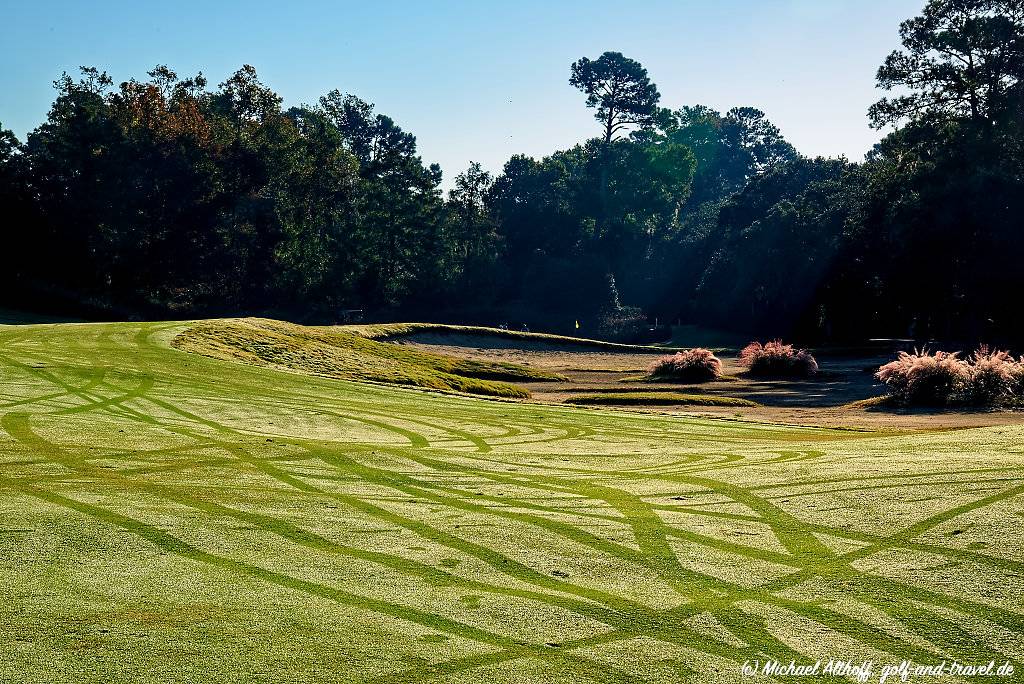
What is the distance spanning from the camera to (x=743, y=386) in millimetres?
35844

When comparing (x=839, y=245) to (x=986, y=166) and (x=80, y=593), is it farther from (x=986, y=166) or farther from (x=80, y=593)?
(x=80, y=593)

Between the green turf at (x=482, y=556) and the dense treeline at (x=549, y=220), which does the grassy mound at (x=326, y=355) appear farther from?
the dense treeline at (x=549, y=220)

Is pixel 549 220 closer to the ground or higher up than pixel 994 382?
higher up

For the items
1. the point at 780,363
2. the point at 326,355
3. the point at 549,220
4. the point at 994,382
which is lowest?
the point at 326,355

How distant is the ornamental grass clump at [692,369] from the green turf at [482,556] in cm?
2535

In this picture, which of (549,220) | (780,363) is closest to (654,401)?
(780,363)

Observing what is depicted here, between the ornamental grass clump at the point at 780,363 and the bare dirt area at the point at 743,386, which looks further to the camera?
the ornamental grass clump at the point at 780,363

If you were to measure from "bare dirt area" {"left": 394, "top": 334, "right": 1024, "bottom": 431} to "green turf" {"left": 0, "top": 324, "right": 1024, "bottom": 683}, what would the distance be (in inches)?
362

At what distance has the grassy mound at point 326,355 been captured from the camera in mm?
25859

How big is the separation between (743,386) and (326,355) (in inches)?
621

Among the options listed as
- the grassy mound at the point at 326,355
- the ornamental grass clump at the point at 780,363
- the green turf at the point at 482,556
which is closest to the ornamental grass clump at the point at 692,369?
the ornamental grass clump at the point at 780,363

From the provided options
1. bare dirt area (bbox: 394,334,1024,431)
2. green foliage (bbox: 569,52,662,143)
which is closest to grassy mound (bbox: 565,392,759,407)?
bare dirt area (bbox: 394,334,1024,431)

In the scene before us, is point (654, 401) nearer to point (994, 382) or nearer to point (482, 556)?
point (994, 382)

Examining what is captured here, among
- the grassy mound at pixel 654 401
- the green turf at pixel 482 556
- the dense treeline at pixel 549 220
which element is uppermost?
the dense treeline at pixel 549 220
